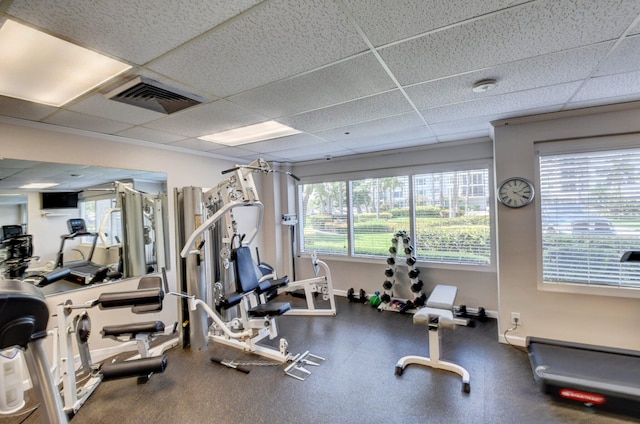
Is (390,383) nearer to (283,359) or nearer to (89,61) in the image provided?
(283,359)

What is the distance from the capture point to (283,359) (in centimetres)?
278

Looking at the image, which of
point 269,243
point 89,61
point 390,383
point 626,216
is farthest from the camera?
point 269,243

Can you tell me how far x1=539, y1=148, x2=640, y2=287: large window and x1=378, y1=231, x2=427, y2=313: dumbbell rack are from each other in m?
1.47

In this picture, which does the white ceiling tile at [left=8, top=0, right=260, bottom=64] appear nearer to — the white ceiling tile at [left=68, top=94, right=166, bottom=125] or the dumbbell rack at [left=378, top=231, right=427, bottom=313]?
the white ceiling tile at [left=68, top=94, right=166, bottom=125]

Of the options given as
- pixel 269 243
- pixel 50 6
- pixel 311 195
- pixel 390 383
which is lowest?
pixel 390 383

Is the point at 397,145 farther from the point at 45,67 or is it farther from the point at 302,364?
the point at 45,67

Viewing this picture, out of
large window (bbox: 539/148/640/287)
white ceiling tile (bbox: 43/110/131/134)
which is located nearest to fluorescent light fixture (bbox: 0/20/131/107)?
white ceiling tile (bbox: 43/110/131/134)

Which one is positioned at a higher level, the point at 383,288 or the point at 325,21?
the point at 325,21

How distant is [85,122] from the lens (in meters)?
2.50

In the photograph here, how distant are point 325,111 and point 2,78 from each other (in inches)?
81.7

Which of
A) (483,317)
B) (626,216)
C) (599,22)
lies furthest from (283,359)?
(626,216)

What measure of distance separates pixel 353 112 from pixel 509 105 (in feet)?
4.43

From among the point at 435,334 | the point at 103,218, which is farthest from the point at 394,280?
the point at 103,218

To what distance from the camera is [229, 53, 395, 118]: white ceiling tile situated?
5.70 ft
